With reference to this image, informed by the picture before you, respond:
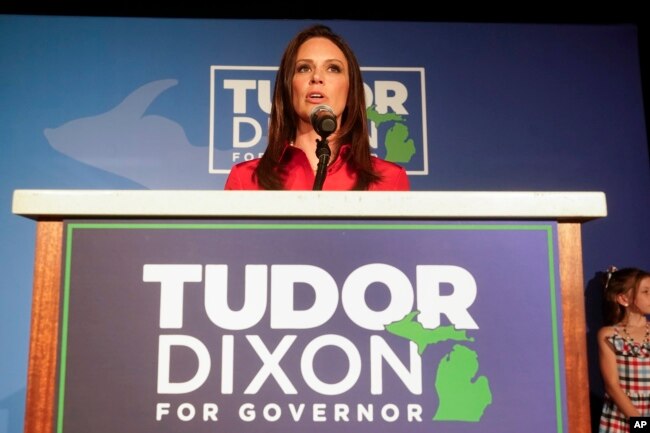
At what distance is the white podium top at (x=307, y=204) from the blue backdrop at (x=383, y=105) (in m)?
2.06

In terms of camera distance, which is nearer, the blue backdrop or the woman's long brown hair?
the woman's long brown hair

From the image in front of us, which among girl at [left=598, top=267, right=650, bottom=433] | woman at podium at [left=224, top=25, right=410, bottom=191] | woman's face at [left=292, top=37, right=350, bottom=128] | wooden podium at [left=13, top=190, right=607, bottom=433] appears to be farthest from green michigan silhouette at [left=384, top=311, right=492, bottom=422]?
girl at [left=598, top=267, right=650, bottom=433]

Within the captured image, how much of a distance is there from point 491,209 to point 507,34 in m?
2.45

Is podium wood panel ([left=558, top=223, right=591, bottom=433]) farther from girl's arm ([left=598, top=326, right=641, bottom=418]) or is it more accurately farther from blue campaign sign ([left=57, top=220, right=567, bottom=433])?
girl's arm ([left=598, top=326, right=641, bottom=418])

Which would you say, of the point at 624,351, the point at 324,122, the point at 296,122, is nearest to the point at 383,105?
the point at 296,122

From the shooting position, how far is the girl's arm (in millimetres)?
2785

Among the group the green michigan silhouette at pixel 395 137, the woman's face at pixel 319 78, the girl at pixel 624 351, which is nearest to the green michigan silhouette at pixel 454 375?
the woman's face at pixel 319 78

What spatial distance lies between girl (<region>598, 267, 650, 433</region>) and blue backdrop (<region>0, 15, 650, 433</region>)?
0.36ft

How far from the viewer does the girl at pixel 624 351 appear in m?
2.81

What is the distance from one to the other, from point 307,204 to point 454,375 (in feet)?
0.88

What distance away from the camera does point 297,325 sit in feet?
2.59

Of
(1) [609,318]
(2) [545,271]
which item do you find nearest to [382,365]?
(2) [545,271]

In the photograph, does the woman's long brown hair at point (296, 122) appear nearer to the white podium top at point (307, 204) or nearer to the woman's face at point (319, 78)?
the woman's face at point (319, 78)

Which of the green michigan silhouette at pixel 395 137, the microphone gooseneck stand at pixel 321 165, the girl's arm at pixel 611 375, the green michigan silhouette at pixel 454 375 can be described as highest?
the green michigan silhouette at pixel 395 137
